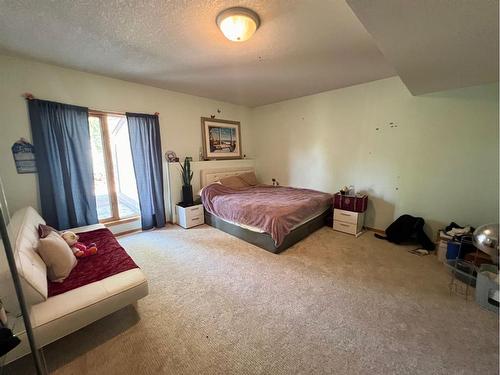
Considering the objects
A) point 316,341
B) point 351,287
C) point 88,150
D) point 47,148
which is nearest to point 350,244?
point 351,287

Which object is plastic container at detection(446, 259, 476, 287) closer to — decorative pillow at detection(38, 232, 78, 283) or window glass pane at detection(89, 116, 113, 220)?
decorative pillow at detection(38, 232, 78, 283)

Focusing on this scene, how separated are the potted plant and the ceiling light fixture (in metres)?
2.45

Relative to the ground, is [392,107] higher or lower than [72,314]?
higher

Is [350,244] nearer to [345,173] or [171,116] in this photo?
[345,173]

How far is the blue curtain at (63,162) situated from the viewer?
246cm

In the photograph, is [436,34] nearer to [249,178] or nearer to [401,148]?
[401,148]

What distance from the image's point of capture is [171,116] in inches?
143

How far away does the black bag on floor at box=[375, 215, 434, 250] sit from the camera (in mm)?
2730

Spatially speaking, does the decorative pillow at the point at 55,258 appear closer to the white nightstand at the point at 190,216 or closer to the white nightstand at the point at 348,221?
the white nightstand at the point at 190,216

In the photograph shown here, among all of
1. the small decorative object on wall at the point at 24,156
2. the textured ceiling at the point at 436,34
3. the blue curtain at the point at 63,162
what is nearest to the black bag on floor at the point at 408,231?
the textured ceiling at the point at 436,34

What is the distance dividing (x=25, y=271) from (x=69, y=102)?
97.1 inches

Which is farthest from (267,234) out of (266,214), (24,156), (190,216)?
(24,156)

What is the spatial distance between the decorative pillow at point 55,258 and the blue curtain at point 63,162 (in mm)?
1409

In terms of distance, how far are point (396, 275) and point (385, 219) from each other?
1.32m
